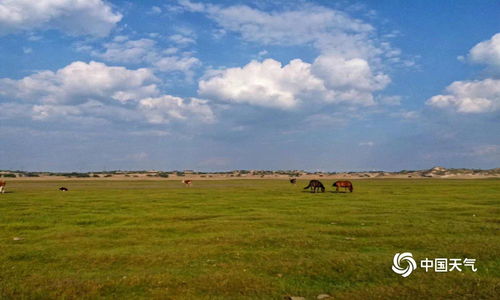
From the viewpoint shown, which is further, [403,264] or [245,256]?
[245,256]

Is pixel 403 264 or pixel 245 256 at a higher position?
pixel 403 264

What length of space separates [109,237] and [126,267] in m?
5.94

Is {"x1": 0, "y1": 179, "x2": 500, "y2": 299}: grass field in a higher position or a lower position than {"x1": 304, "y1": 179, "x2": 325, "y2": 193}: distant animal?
lower

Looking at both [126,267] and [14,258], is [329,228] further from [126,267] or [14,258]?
[14,258]

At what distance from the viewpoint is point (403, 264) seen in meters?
11.5

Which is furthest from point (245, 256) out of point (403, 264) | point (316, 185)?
point (316, 185)

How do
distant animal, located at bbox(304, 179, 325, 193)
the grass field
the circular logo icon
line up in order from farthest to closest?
distant animal, located at bbox(304, 179, 325, 193) < the circular logo icon < the grass field

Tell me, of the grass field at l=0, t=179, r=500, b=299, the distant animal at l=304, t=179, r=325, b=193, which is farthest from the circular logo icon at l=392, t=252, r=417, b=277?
the distant animal at l=304, t=179, r=325, b=193

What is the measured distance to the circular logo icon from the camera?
1091 centimetres

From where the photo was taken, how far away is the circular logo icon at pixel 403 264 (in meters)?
10.9

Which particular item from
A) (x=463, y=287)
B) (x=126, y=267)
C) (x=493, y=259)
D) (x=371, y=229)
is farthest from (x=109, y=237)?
(x=493, y=259)

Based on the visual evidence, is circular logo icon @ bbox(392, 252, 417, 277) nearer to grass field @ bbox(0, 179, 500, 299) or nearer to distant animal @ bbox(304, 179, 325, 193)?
grass field @ bbox(0, 179, 500, 299)

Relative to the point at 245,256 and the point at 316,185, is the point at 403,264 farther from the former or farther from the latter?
the point at 316,185

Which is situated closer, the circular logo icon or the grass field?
the grass field
